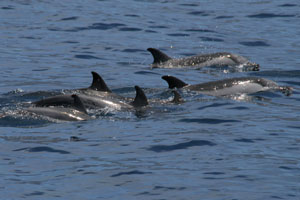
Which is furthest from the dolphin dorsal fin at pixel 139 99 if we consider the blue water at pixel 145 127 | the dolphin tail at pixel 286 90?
the dolphin tail at pixel 286 90

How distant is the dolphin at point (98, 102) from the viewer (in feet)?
42.4

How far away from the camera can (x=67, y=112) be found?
12.1 meters

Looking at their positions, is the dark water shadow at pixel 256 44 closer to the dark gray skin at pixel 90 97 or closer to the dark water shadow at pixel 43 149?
the dark gray skin at pixel 90 97

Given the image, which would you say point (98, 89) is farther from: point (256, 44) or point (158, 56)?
point (256, 44)

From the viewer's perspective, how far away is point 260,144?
10.5 meters

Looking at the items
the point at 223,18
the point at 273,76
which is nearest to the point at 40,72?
the point at 273,76

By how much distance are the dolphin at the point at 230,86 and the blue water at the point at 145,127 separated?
0.94ft

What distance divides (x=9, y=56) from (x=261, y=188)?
13.4 metres

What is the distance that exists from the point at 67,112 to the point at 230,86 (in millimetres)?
4593

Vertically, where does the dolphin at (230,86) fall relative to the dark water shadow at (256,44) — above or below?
below

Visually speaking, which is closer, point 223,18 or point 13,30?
point 13,30

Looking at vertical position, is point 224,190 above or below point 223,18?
below

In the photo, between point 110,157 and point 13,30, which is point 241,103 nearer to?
point 110,157

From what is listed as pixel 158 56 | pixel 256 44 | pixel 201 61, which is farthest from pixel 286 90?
pixel 256 44
